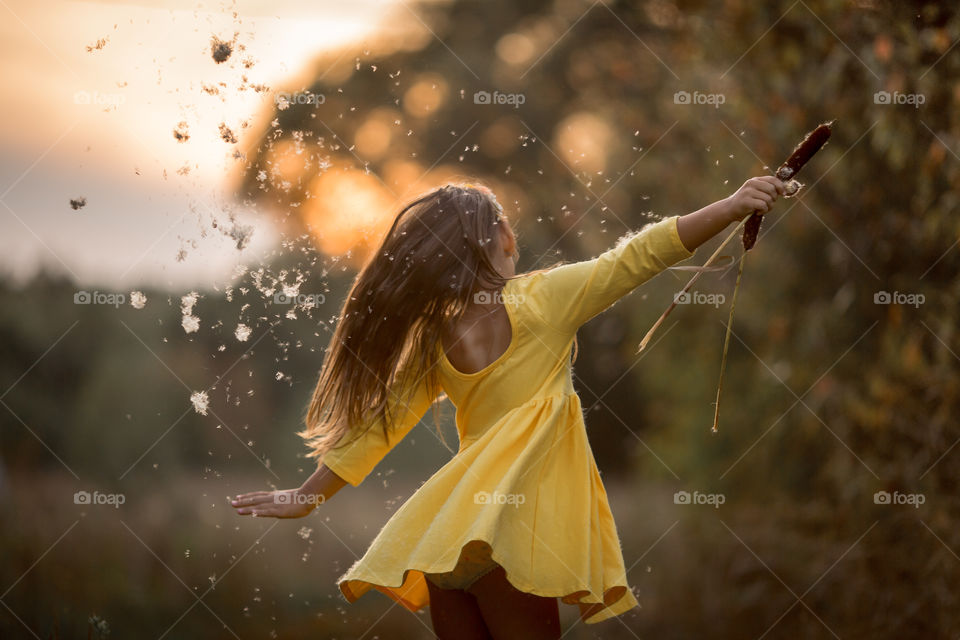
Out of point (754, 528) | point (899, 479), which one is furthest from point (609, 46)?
point (899, 479)

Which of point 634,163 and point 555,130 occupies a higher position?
point 555,130

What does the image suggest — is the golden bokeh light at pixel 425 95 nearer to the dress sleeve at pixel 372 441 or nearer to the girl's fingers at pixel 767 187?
the dress sleeve at pixel 372 441

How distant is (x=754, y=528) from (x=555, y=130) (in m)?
4.24

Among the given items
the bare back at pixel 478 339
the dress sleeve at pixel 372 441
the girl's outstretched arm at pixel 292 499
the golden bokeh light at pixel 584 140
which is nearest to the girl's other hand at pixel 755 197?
the bare back at pixel 478 339

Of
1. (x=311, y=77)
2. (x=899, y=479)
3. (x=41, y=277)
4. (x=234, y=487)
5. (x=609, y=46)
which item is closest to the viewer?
(x=899, y=479)

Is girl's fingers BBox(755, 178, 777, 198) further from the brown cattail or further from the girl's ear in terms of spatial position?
the girl's ear

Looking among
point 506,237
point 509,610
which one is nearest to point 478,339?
point 506,237

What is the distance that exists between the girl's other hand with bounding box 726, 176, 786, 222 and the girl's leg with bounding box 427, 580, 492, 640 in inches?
42.3

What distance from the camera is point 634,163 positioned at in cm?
577

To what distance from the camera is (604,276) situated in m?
2.13

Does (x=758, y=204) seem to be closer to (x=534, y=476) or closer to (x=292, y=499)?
(x=534, y=476)

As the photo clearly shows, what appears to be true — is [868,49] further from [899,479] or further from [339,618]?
[339,618]

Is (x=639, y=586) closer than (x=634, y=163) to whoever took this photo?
Yes

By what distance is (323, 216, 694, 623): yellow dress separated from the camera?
79.7 inches
